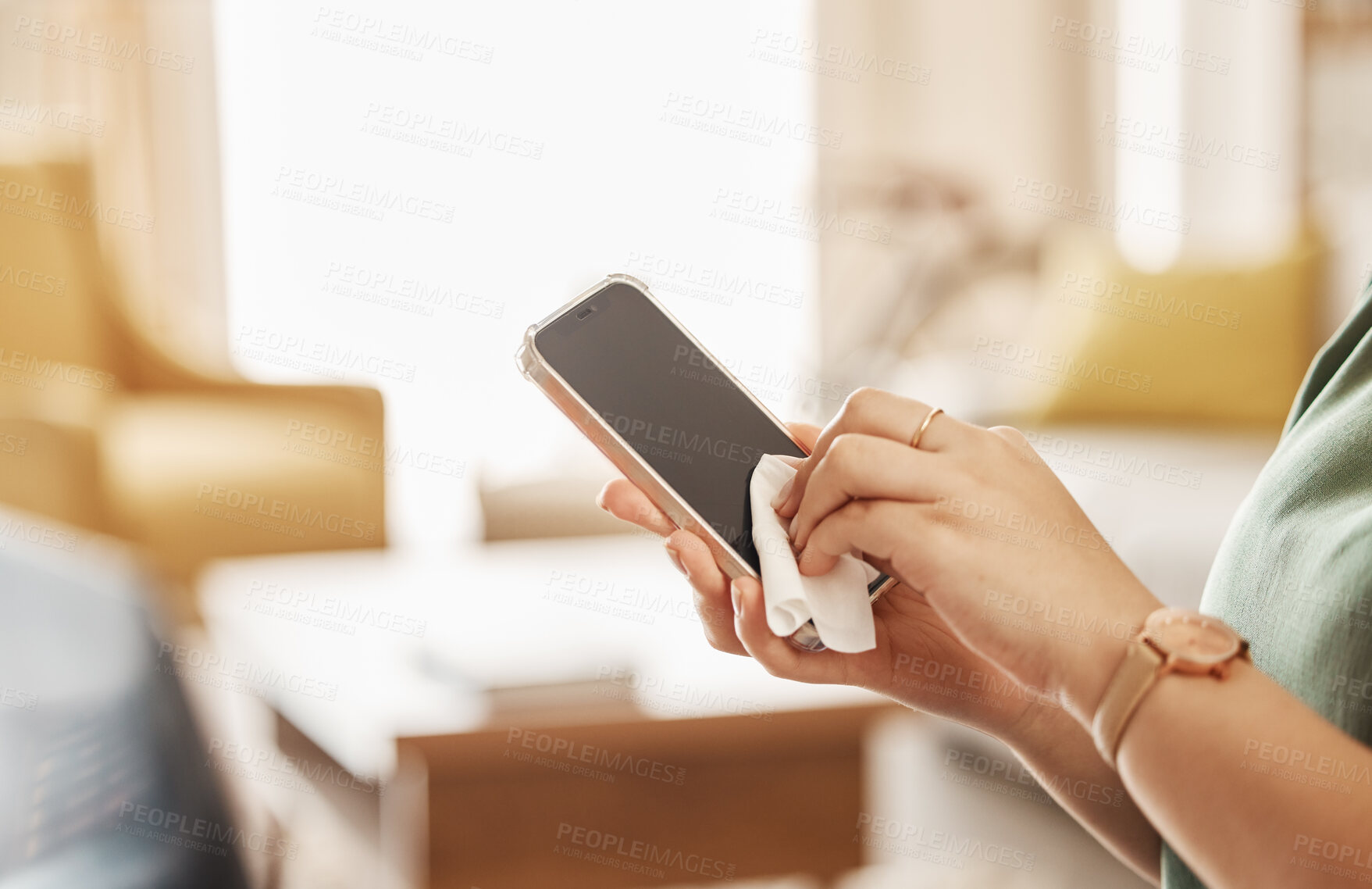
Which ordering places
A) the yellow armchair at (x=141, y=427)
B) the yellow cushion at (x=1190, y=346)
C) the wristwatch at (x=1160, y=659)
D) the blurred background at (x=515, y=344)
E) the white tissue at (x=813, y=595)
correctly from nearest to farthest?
the wristwatch at (x=1160, y=659)
the white tissue at (x=813, y=595)
the blurred background at (x=515, y=344)
the yellow armchair at (x=141, y=427)
the yellow cushion at (x=1190, y=346)

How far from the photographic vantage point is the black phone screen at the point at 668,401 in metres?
0.64

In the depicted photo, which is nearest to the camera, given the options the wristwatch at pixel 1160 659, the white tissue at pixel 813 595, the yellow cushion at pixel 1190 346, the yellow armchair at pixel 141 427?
the wristwatch at pixel 1160 659

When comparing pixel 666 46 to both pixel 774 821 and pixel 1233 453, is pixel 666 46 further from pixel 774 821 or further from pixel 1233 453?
pixel 774 821

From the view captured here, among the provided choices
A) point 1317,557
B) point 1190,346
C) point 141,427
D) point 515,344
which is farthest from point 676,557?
point 515,344

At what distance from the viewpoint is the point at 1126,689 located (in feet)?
1.48

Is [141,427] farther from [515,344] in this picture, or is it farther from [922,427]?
[922,427]

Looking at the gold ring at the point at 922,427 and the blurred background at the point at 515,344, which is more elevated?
the gold ring at the point at 922,427

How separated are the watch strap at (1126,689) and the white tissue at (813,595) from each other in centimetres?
15

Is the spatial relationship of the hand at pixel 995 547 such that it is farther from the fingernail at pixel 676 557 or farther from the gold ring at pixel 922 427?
the fingernail at pixel 676 557

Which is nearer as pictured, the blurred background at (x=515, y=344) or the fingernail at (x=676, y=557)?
the fingernail at (x=676, y=557)

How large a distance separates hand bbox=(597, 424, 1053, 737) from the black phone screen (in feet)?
0.09

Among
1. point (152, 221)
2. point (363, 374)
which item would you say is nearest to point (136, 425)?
point (363, 374)

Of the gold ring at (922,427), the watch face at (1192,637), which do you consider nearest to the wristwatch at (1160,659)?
the watch face at (1192,637)

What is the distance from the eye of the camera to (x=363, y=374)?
10.7ft
